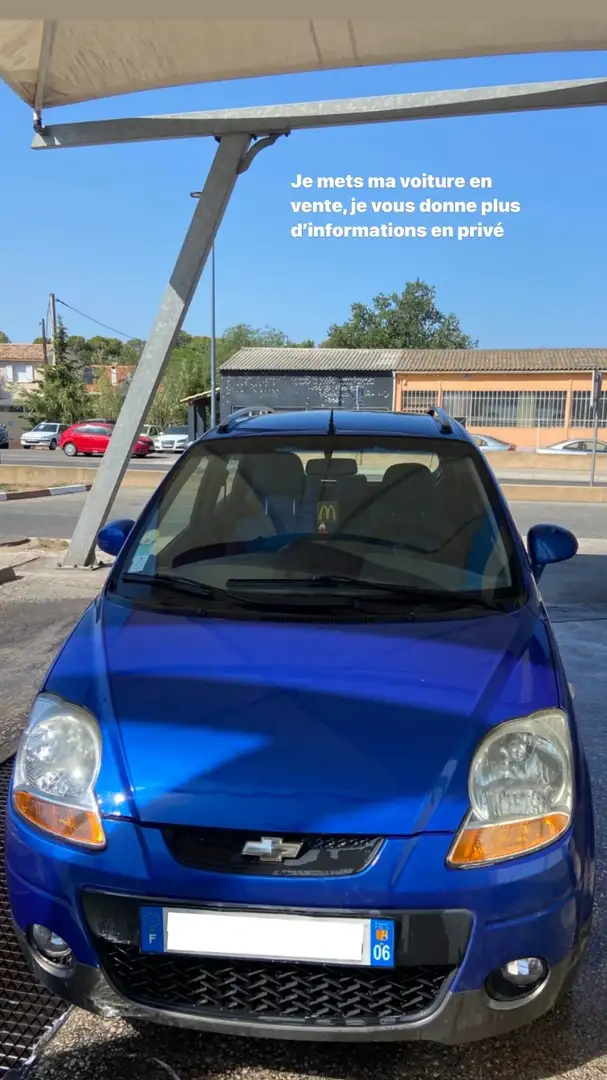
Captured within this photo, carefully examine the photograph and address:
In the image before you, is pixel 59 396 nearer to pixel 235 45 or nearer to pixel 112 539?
pixel 235 45

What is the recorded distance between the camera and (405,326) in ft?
230

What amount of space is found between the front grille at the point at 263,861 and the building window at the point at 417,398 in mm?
39097

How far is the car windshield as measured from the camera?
2.72m

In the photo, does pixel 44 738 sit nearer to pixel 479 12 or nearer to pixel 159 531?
pixel 159 531

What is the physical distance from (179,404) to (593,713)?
1915 inches

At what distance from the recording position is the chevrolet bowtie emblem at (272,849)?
1794mm

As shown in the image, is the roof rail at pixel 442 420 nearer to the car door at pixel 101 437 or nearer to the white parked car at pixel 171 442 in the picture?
the car door at pixel 101 437

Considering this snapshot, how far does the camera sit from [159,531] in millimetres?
3102

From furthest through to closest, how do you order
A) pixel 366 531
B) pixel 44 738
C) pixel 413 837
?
pixel 366 531, pixel 44 738, pixel 413 837

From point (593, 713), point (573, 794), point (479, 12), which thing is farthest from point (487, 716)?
point (479, 12)

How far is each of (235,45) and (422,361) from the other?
36.7 meters

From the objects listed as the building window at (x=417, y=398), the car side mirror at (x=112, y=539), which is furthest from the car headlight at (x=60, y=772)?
the building window at (x=417, y=398)

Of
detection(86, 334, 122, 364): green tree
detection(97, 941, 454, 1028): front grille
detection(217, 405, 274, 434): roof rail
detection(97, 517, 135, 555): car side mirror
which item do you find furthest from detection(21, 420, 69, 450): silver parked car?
detection(86, 334, 122, 364): green tree

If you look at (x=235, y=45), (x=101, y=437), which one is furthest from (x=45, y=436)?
(x=235, y=45)
